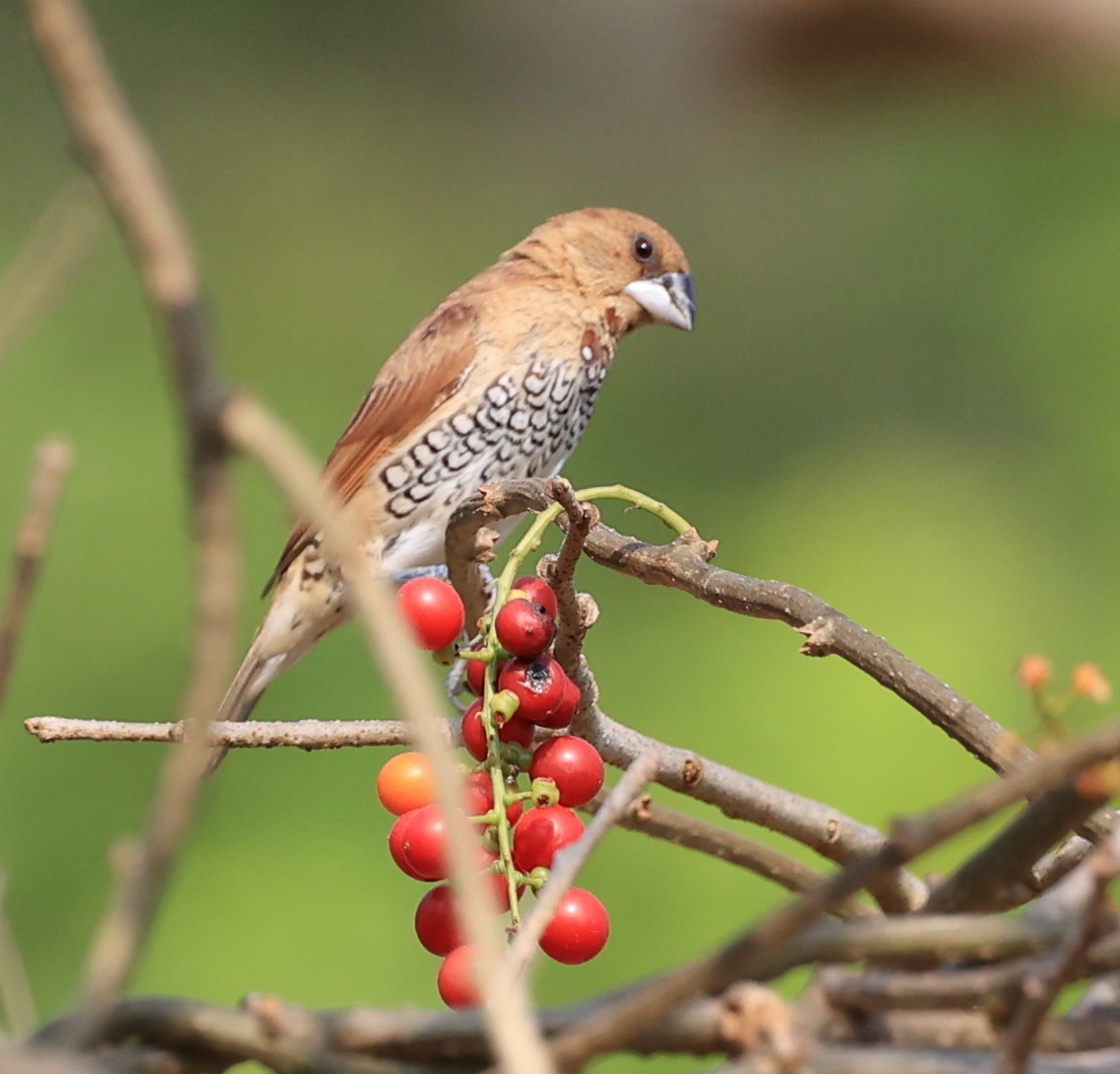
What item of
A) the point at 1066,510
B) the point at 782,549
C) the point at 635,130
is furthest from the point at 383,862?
the point at 635,130

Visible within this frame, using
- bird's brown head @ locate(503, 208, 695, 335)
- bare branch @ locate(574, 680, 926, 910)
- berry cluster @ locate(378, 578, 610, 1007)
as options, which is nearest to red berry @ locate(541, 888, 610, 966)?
berry cluster @ locate(378, 578, 610, 1007)

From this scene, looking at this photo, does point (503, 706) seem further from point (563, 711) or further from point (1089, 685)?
point (1089, 685)

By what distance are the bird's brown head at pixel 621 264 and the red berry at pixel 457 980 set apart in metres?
1.57

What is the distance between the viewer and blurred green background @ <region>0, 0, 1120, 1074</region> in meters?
2.52

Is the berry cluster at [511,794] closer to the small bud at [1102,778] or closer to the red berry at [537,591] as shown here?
the red berry at [537,591]

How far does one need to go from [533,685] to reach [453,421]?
1.30 m

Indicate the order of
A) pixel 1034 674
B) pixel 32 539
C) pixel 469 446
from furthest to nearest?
1. pixel 469 446
2. pixel 1034 674
3. pixel 32 539

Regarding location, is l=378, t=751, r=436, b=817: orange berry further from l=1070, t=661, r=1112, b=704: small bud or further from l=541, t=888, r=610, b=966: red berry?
l=1070, t=661, r=1112, b=704: small bud

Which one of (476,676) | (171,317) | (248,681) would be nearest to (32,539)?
(171,317)

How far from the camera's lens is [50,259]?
658 mm

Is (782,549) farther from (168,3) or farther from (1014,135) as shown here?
(168,3)

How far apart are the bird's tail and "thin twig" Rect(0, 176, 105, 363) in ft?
5.05

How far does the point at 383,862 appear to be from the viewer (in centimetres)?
250

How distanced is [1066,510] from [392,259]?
171 cm
